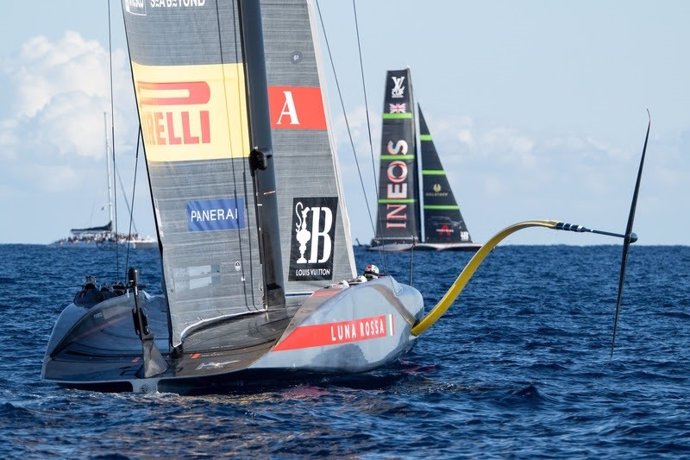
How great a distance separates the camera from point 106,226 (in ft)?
366

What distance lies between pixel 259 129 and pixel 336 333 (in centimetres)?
290

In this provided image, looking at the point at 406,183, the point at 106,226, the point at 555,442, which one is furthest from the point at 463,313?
the point at 106,226

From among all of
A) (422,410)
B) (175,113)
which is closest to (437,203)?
(175,113)

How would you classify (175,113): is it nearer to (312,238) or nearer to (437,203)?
(312,238)

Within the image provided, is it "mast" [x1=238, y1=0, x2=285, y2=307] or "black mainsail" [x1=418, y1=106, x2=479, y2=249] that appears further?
"black mainsail" [x1=418, y1=106, x2=479, y2=249]

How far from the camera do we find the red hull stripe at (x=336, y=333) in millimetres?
14336

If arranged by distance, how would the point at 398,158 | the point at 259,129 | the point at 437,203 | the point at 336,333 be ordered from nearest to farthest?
the point at 336,333 → the point at 259,129 → the point at 398,158 → the point at 437,203

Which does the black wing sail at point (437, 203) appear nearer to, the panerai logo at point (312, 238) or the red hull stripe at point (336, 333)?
the panerai logo at point (312, 238)

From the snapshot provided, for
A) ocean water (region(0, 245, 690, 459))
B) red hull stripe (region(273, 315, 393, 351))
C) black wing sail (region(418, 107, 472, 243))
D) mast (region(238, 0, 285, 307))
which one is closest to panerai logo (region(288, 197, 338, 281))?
mast (region(238, 0, 285, 307))

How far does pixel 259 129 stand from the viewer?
16.0 meters

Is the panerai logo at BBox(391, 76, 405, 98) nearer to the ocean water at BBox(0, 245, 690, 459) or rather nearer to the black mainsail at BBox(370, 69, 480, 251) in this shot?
the black mainsail at BBox(370, 69, 480, 251)

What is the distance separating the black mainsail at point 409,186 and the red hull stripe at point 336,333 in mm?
48161

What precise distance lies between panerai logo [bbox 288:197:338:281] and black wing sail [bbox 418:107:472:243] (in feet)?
167

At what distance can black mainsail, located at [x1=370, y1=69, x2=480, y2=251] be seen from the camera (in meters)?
66.9
